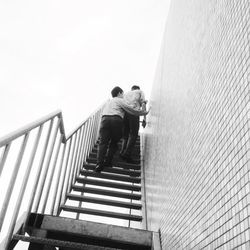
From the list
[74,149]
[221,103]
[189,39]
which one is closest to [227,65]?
[221,103]

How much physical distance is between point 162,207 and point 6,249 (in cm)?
132

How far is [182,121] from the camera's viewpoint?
2303 millimetres

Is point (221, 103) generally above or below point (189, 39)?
below

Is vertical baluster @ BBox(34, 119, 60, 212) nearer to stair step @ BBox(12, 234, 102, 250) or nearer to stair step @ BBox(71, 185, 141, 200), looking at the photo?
stair step @ BBox(12, 234, 102, 250)

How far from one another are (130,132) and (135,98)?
1.96ft

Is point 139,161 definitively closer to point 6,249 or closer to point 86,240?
point 86,240

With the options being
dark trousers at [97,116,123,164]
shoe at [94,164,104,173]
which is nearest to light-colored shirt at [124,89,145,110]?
dark trousers at [97,116,123,164]

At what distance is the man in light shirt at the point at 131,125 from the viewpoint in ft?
16.1


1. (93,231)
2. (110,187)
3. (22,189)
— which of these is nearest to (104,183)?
(110,187)

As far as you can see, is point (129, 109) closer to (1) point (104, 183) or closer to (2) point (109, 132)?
(2) point (109, 132)

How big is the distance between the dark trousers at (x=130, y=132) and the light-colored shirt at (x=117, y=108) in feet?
0.82

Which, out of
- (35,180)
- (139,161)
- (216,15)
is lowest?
(35,180)

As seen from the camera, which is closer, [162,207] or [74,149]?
[162,207]

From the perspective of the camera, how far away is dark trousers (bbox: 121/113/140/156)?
488 centimetres
